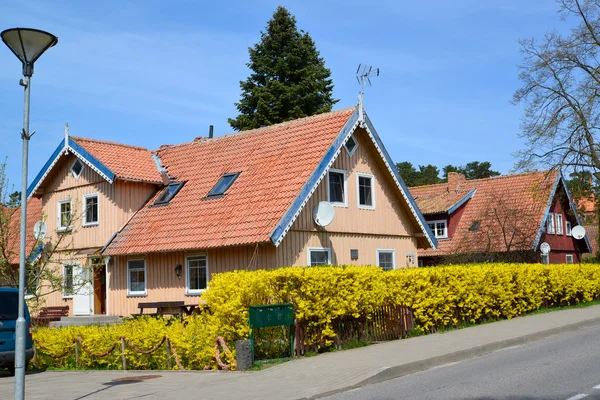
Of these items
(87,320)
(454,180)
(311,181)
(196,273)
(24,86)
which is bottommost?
(87,320)

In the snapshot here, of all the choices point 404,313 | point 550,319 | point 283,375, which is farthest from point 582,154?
point 283,375

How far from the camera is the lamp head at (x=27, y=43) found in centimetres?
952

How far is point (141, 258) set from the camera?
982 inches

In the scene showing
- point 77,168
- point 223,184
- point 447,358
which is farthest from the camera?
point 77,168

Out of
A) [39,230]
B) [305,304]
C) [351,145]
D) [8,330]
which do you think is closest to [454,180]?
[351,145]

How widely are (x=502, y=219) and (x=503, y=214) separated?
1.14 feet

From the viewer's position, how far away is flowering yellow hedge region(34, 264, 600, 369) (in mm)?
14445

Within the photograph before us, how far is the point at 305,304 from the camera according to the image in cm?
1477

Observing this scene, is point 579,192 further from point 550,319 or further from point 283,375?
point 283,375

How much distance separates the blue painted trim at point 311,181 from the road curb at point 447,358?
7.04m

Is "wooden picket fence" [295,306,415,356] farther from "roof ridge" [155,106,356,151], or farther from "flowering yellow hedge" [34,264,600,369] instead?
"roof ridge" [155,106,356,151]

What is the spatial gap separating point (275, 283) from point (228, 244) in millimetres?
6553

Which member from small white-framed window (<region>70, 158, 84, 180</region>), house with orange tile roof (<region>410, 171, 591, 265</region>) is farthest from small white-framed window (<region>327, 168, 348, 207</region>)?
house with orange tile roof (<region>410, 171, 591, 265</region>)

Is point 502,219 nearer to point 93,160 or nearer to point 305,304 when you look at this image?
point 93,160
